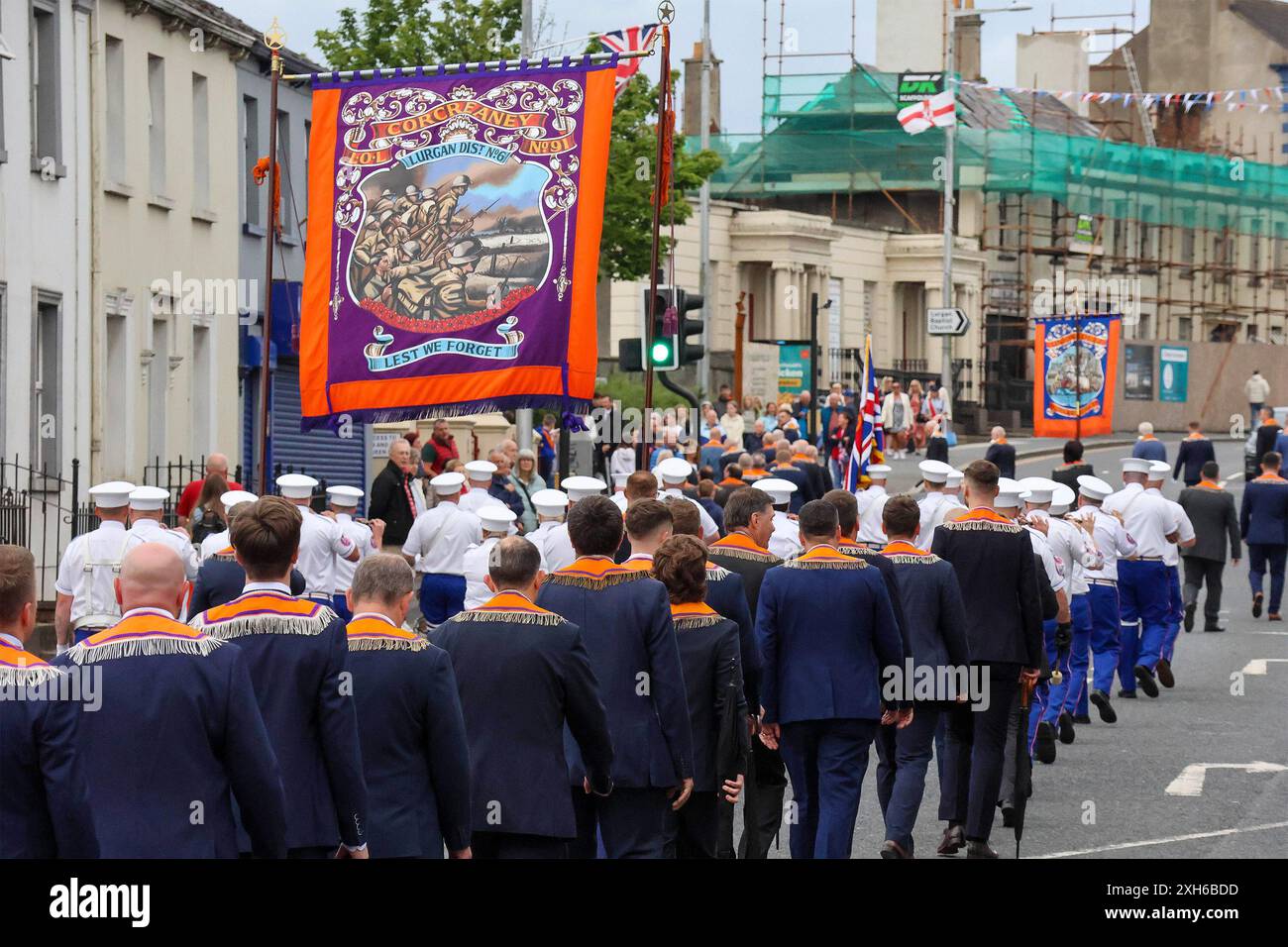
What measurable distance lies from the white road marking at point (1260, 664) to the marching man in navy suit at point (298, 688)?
15626 mm

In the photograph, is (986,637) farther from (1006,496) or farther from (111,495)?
(111,495)

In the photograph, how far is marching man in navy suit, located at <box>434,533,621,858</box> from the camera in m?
8.20

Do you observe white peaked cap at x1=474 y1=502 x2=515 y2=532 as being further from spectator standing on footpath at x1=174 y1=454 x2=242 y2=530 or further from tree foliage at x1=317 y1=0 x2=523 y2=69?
tree foliage at x1=317 y1=0 x2=523 y2=69

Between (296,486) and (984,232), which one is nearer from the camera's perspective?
(296,486)

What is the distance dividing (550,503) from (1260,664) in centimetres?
980

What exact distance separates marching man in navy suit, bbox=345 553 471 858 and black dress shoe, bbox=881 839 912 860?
364 centimetres

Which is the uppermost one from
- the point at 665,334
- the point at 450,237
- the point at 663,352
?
the point at 450,237

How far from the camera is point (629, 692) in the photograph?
894 cm

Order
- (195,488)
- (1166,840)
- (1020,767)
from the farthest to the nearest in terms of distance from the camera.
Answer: (195,488), (1166,840), (1020,767)

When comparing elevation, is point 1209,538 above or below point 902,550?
below

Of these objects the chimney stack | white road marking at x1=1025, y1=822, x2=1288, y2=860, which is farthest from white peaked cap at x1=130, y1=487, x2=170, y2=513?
the chimney stack

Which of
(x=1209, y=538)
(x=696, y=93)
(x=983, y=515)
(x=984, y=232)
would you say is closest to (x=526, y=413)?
(x=1209, y=538)

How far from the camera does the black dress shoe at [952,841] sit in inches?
456
